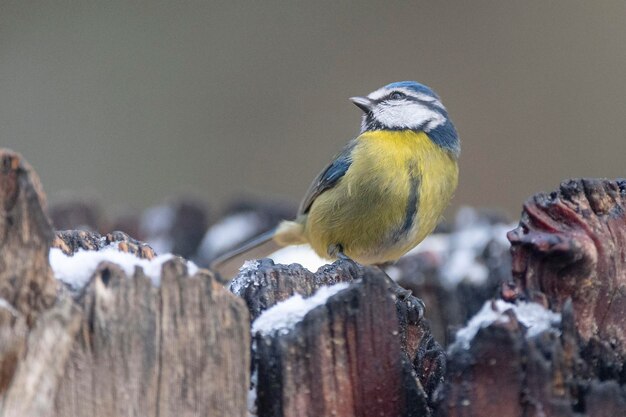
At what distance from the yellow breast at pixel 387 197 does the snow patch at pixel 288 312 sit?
1323 millimetres

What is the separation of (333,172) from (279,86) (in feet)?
10.0

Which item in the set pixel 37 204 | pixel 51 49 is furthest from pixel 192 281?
pixel 51 49

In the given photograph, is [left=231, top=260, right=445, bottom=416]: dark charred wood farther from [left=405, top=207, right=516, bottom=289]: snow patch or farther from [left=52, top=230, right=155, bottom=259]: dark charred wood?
[left=405, top=207, right=516, bottom=289]: snow patch

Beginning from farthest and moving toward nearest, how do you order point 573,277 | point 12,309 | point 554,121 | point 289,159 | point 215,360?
point 289,159, point 554,121, point 573,277, point 215,360, point 12,309

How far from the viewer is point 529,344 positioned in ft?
4.15

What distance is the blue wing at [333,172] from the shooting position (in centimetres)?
290

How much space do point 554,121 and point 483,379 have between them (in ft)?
14.0

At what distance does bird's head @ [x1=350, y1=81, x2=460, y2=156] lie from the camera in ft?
9.78

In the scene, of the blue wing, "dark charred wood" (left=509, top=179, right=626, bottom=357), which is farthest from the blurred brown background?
"dark charred wood" (left=509, top=179, right=626, bottom=357)

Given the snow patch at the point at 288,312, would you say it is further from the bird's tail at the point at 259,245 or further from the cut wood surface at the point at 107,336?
the bird's tail at the point at 259,245

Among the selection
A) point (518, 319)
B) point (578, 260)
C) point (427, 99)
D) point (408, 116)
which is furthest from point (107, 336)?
point (427, 99)

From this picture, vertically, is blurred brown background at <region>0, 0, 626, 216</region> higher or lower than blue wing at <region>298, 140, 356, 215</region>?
higher

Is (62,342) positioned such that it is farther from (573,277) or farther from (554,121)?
(554,121)

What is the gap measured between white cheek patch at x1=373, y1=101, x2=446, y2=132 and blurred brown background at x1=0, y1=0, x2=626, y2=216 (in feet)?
7.03
